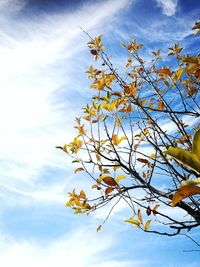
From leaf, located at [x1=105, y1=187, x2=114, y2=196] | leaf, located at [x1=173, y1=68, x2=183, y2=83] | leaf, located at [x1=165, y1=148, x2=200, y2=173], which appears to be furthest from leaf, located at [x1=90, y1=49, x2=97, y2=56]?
leaf, located at [x1=165, y1=148, x2=200, y2=173]

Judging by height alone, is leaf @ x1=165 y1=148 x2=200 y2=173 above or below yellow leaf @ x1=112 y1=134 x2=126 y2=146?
below

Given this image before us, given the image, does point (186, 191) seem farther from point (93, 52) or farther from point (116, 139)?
point (93, 52)

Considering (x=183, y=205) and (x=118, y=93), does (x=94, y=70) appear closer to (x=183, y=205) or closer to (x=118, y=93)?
(x=118, y=93)

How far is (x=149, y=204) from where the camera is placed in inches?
122

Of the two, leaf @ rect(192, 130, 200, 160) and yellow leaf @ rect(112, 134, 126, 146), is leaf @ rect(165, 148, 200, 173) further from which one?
yellow leaf @ rect(112, 134, 126, 146)

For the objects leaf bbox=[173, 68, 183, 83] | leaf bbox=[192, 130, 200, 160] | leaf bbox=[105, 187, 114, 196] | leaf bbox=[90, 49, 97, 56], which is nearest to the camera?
leaf bbox=[192, 130, 200, 160]

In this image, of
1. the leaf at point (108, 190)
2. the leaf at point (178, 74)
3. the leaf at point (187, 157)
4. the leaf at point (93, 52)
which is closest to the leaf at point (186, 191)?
the leaf at point (187, 157)

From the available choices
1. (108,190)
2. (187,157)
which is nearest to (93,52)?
(108,190)

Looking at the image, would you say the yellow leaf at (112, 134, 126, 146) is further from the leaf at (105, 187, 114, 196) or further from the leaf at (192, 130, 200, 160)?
the leaf at (192, 130, 200, 160)

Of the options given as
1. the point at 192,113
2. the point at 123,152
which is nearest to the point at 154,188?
the point at 123,152

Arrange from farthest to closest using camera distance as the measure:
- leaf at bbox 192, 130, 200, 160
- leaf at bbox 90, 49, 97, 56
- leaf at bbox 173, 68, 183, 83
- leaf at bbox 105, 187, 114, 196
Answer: leaf at bbox 90, 49, 97, 56, leaf at bbox 173, 68, 183, 83, leaf at bbox 105, 187, 114, 196, leaf at bbox 192, 130, 200, 160

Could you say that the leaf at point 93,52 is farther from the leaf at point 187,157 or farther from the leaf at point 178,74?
the leaf at point 187,157

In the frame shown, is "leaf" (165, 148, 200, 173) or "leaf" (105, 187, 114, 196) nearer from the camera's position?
"leaf" (165, 148, 200, 173)

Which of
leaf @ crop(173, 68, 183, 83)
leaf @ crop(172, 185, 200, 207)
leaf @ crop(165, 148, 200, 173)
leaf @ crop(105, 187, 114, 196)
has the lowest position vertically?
leaf @ crop(172, 185, 200, 207)
